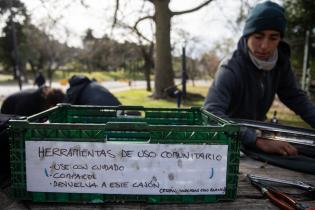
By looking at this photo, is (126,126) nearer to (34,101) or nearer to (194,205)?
(194,205)

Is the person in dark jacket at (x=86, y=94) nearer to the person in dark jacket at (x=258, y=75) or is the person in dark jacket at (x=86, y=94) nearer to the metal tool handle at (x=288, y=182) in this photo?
the person in dark jacket at (x=258, y=75)

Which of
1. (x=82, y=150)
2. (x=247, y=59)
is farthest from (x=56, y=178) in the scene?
(x=247, y=59)

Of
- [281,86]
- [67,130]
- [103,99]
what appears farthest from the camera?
[103,99]

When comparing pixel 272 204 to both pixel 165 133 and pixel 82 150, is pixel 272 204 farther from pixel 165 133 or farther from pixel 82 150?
pixel 82 150

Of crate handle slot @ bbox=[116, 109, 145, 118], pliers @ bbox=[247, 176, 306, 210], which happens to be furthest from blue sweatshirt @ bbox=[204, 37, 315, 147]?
pliers @ bbox=[247, 176, 306, 210]

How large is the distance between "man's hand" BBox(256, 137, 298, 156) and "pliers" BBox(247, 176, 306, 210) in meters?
0.40

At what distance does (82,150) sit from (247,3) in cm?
1275

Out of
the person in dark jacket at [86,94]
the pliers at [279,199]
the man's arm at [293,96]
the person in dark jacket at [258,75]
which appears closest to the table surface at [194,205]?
the pliers at [279,199]

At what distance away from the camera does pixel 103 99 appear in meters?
3.66

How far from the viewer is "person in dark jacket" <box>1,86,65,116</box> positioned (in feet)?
11.9

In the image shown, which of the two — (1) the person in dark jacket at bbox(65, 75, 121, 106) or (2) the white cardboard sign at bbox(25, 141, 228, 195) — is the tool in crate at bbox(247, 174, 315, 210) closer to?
(2) the white cardboard sign at bbox(25, 141, 228, 195)

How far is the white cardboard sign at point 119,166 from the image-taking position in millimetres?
1164

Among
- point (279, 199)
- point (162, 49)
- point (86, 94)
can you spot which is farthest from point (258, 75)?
point (162, 49)

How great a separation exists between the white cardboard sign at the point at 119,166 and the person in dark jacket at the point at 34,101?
8.32 feet
